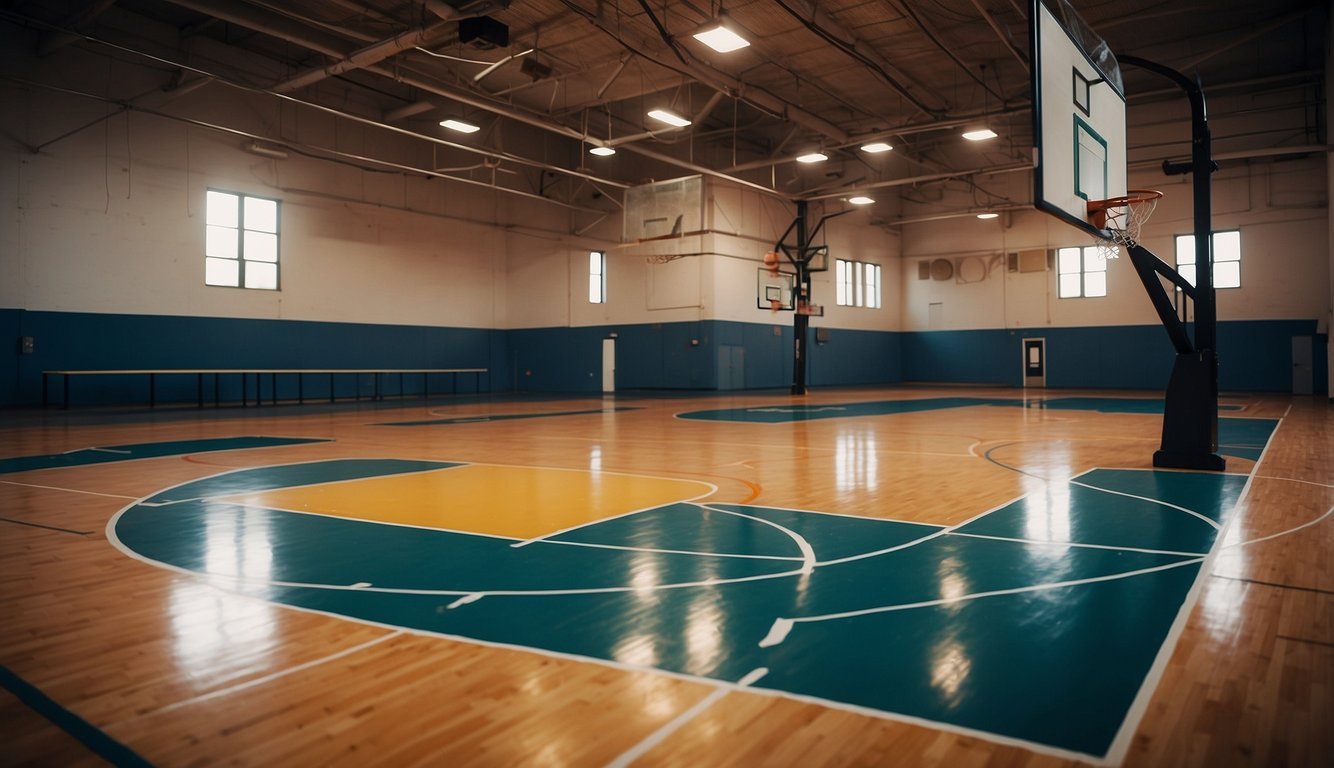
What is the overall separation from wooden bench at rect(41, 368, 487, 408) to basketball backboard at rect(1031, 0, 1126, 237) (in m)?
18.3

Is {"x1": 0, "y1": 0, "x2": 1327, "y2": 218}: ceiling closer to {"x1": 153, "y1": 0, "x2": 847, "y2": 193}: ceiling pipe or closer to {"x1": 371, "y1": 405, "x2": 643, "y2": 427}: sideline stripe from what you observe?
{"x1": 153, "y1": 0, "x2": 847, "y2": 193}: ceiling pipe

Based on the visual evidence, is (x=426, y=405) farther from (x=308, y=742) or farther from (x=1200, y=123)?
(x=308, y=742)

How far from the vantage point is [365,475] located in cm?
794

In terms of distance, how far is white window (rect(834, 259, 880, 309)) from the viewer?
30.9 meters

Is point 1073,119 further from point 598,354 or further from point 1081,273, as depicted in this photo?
point 1081,273

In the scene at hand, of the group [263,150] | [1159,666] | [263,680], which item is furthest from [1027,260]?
[263,680]

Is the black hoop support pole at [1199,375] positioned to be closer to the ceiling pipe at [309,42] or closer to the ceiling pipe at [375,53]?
the ceiling pipe at [309,42]

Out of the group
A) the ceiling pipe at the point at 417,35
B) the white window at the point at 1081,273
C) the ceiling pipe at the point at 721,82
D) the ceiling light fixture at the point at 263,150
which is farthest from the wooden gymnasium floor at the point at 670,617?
the white window at the point at 1081,273

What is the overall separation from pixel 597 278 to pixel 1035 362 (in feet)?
51.8

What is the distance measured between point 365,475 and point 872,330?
27.0m

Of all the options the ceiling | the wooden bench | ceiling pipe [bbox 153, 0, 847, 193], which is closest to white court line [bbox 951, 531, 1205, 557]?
the ceiling

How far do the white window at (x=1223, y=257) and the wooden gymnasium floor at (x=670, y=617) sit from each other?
20.5m

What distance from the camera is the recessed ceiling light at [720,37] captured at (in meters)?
12.4

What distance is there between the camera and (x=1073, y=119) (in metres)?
8.10
